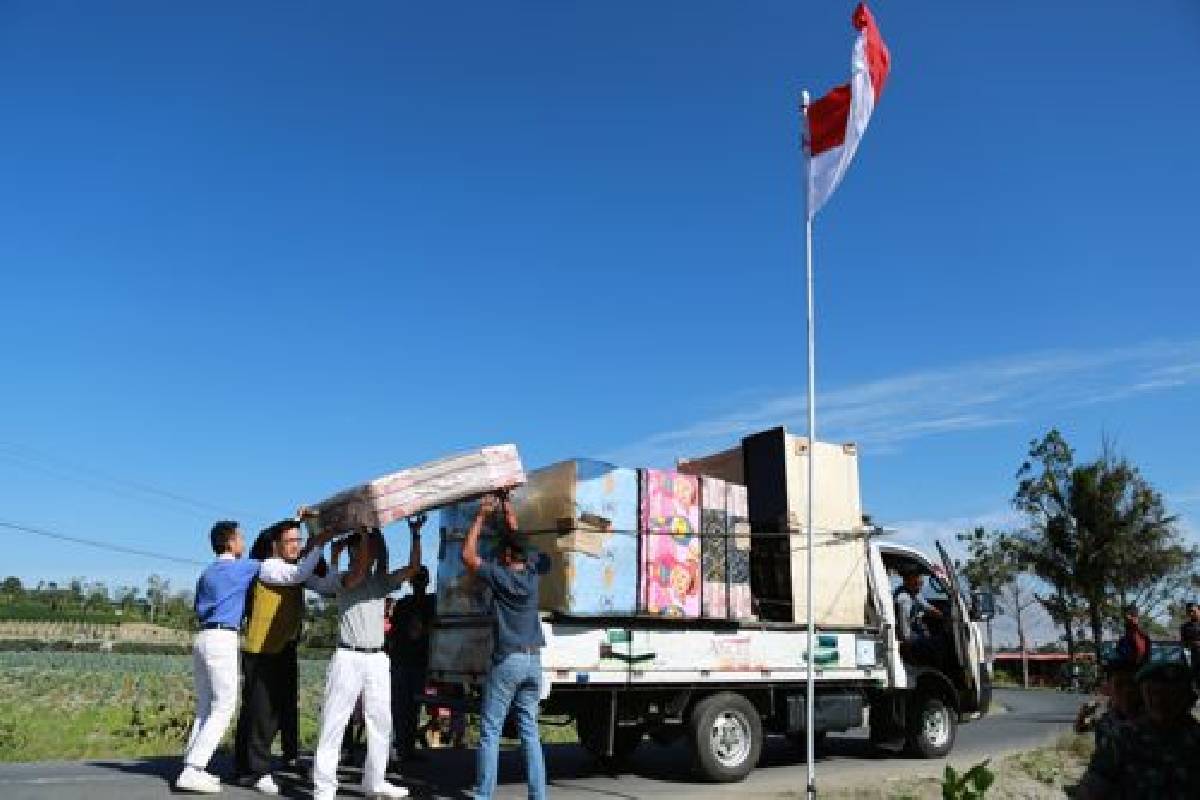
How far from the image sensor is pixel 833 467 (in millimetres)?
10570

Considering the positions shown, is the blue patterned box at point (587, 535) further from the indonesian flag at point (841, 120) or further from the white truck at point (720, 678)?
the indonesian flag at point (841, 120)

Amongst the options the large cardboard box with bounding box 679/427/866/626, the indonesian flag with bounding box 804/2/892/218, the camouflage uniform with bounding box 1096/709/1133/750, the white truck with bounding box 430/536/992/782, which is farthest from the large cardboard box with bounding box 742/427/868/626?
the camouflage uniform with bounding box 1096/709/1133/750

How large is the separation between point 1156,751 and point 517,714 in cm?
434

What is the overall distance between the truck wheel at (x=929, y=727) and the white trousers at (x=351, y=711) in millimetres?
6599

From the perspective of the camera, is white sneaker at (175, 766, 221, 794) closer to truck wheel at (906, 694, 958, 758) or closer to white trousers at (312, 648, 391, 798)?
white trousers at (312, 648, 391, 798)

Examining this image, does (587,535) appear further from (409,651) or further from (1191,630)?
(1191,630)

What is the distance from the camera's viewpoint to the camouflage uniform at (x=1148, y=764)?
3.94m

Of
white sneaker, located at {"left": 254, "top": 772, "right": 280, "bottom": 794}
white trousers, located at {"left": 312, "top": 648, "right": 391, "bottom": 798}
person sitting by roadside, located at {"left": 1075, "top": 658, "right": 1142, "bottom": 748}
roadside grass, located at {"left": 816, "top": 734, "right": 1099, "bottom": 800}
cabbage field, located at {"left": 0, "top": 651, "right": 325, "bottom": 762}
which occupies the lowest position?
cabbage field, located at {"left": 0, "top": 651, "right": 325, "bottom": 762}

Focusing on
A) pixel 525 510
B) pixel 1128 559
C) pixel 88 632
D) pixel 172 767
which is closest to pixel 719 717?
pixel 525 510

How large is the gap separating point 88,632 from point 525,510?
290 ft

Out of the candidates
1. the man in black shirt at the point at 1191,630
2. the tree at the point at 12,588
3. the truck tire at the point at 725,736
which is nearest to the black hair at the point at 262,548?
the truck tire at the point at 725,736

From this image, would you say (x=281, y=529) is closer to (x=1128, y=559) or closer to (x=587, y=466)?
(x=587, y=466)

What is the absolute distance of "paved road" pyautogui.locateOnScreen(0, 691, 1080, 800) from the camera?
7738mm

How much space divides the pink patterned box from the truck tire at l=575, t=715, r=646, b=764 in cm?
122
